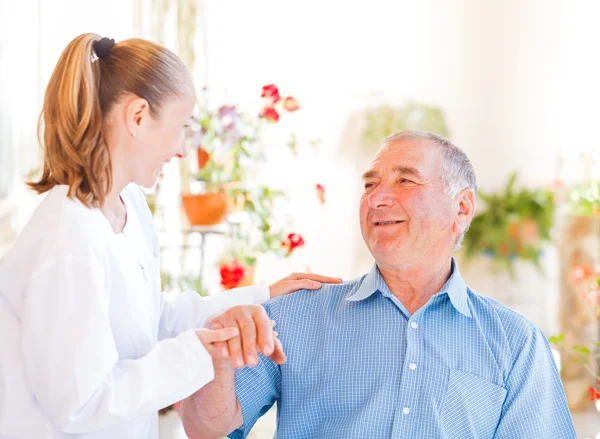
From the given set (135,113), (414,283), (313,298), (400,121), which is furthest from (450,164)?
(400,121)

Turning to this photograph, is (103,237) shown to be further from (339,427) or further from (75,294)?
(339,427)

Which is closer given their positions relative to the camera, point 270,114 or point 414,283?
point 414,283

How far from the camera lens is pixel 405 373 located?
5.46ft

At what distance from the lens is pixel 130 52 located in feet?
4.45

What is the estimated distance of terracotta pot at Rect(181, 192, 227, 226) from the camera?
306 centimetres

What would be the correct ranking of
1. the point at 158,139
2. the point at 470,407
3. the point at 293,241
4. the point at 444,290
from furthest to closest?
the point at 293,241 < the point at 444,290 < the point at 470,407 < the point at 158,139

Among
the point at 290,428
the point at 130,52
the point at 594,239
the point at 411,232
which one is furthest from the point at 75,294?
the point at 594,239

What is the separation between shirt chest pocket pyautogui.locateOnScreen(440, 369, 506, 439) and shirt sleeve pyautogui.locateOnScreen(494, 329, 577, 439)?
0.09 feet

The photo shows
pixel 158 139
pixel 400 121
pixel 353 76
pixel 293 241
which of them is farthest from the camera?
pixel 353 76

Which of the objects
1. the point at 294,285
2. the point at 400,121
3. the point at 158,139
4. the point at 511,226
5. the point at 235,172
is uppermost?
the point at 158,139

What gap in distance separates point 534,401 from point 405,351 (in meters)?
0.30

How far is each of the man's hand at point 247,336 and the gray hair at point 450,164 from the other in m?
0.63

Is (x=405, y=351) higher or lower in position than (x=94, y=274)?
lower

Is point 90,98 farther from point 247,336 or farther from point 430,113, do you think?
point 430,113
